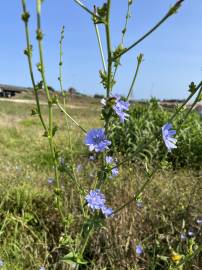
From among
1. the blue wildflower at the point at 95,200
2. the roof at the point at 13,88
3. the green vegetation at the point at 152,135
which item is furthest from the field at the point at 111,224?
the roof at the point at 13,88

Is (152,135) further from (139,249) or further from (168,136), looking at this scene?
(168,136)

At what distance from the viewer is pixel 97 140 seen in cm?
137

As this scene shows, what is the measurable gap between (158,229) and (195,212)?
29 centimetres

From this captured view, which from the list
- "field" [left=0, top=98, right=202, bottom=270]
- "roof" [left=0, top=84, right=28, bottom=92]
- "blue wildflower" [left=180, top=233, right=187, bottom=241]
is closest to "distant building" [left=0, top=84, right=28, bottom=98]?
"roof" [left=0, top=84, right=28, bottom=92]

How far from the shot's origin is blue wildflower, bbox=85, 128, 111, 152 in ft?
4.39

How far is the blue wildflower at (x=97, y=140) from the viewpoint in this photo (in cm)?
134

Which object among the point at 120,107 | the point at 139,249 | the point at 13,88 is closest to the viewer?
the point at 120,107

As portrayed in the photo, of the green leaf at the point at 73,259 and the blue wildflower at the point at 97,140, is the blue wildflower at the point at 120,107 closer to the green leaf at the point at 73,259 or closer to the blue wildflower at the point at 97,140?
the blue wildflower at the point at 97,140

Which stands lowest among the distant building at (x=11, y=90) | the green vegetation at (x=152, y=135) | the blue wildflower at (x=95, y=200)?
the distant building at (x=11, y=90)

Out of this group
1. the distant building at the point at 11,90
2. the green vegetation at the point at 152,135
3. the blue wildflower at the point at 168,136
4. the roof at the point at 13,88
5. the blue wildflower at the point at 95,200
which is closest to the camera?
the blue wildflower at the point at 168,136

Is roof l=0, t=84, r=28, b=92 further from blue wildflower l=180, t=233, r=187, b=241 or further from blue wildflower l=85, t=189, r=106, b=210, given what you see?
blue wildflower l=85, t=189, r=106, b=210

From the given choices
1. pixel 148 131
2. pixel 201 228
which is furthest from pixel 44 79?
pixel 148 131

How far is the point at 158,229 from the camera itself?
2879mm

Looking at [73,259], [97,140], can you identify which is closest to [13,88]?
[73,259]
